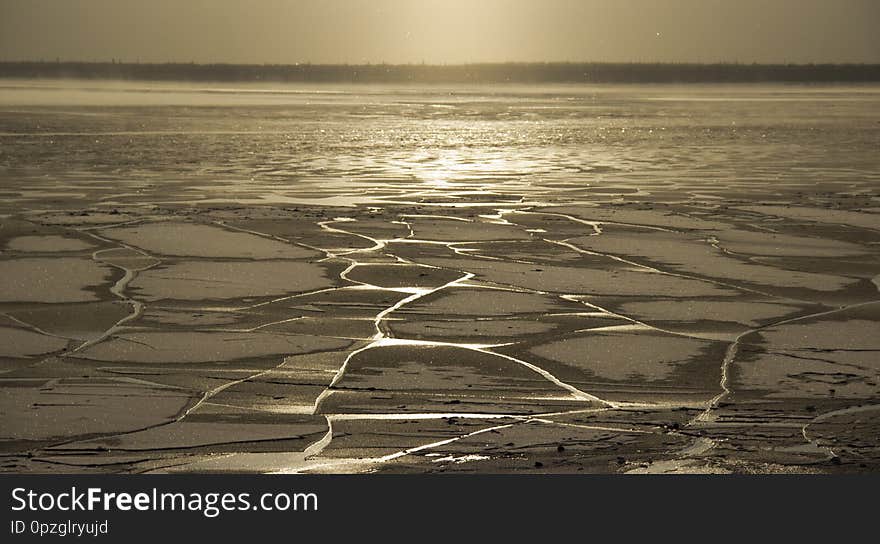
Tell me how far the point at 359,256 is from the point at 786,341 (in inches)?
147

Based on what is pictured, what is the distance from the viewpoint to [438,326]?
23.3 ft

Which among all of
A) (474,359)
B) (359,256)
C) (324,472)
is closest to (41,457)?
(324,472)

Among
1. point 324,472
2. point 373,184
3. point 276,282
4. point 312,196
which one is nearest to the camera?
point 324,472

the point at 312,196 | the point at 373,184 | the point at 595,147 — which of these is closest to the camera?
the point at 312,196

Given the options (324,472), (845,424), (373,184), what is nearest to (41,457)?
(324,472)

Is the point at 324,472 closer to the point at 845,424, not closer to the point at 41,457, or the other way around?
the point at 41,457

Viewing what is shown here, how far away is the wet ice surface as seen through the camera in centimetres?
489

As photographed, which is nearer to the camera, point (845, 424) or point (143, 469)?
point (143, 469)

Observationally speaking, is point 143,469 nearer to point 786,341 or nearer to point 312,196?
point 786,341

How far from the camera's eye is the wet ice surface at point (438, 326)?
16.1 feet

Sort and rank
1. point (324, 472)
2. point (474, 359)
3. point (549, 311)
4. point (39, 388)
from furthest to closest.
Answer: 1. point (549, 311)
2. point (474, 359)
3. point (39, 388)
4. point (324, 472)

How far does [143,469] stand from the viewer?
453cm

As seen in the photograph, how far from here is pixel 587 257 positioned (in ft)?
32.0

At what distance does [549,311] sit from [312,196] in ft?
24.6
